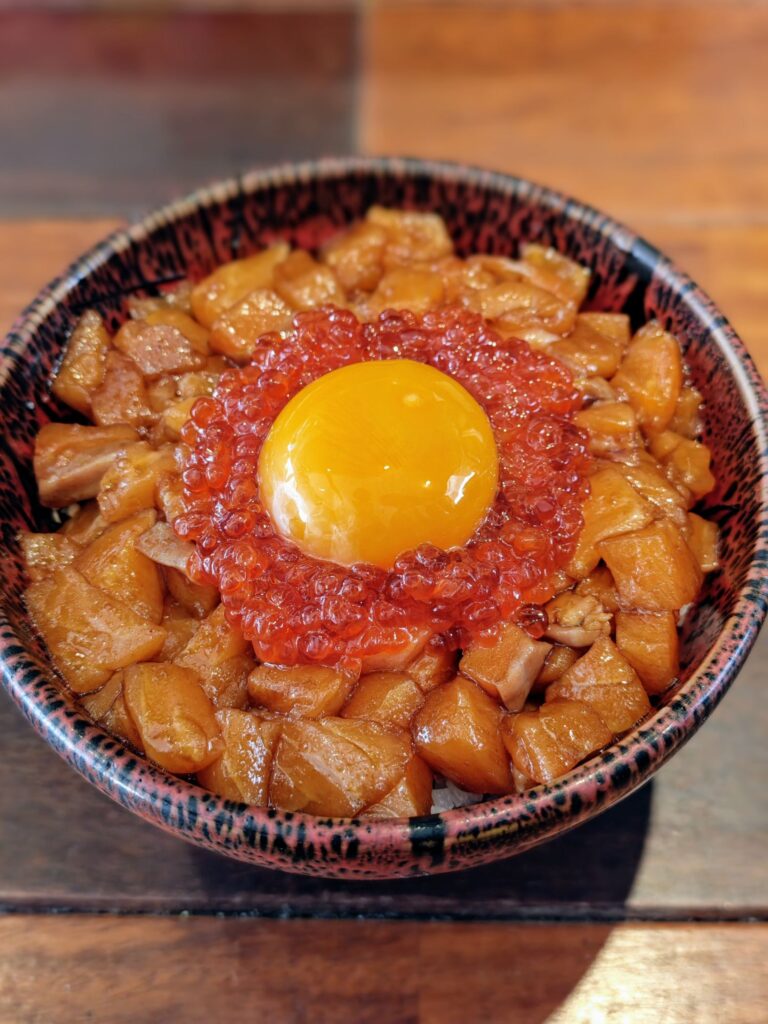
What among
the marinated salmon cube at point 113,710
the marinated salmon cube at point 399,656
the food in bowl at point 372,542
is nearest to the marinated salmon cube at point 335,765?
the food in bowl at point 372,542

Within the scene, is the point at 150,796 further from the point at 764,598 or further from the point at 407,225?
the point at 407,225

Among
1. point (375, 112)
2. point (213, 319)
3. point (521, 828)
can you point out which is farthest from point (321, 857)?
point (375, 112)

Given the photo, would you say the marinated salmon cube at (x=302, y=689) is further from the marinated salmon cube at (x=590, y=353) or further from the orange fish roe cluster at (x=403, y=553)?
the marinated salmon cube at (x=590, y=353)

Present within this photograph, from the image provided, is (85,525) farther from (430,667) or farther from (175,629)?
(430,667)

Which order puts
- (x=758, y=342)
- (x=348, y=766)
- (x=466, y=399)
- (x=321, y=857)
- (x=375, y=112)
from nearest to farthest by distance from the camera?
(x=321, y=857)
(x=348, y=766)
(x=466, y=399)
(x=758, y=342)
(x=375, y=112)

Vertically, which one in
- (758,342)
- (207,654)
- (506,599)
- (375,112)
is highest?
(375,112)

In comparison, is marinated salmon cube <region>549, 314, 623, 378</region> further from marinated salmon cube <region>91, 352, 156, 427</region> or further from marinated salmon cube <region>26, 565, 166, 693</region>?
marinated salmon cube <region>26, 565, 166, 693</region>
